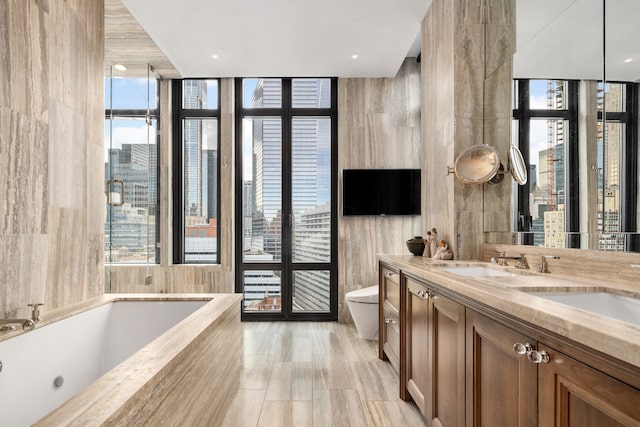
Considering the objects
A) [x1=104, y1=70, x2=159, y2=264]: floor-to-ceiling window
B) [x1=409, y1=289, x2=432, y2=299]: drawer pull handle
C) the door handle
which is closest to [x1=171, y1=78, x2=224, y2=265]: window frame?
[x1=104, y1=70, x2=159, y2=264]: floor-to-ceiling window

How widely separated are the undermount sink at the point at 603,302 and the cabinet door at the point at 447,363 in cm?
33

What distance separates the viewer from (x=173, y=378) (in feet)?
4.20

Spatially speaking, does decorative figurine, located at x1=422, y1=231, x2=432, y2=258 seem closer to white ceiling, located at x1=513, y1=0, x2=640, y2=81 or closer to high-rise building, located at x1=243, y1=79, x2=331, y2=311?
white ceiling, located at x1=513, y1=0, x2=640, y2=81

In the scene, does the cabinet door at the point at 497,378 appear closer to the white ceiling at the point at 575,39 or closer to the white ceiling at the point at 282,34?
the white ceiling at the point at 575,39

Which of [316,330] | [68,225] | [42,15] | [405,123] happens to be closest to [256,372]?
[316,330]

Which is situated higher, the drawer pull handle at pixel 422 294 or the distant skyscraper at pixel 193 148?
the distant skyscraper at pixel 193 148

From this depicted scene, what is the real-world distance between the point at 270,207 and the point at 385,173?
1.37m

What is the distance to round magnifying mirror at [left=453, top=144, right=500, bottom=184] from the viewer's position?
2299 millimetres

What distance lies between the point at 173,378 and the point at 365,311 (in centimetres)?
239

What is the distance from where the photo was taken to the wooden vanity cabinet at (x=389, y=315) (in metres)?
2.48

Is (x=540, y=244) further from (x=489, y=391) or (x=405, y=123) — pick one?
(x=405, y=123)

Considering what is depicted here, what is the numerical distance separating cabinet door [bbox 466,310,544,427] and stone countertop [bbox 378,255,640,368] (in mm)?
91

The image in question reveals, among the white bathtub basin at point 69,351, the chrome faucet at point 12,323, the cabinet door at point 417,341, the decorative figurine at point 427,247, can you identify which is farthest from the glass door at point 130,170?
the decorative figurine at point 427,247

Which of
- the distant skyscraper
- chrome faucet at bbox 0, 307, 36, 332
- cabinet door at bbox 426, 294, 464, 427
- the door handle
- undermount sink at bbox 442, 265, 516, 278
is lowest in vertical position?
cabinet door at bbox 426, 294, 464, 427
